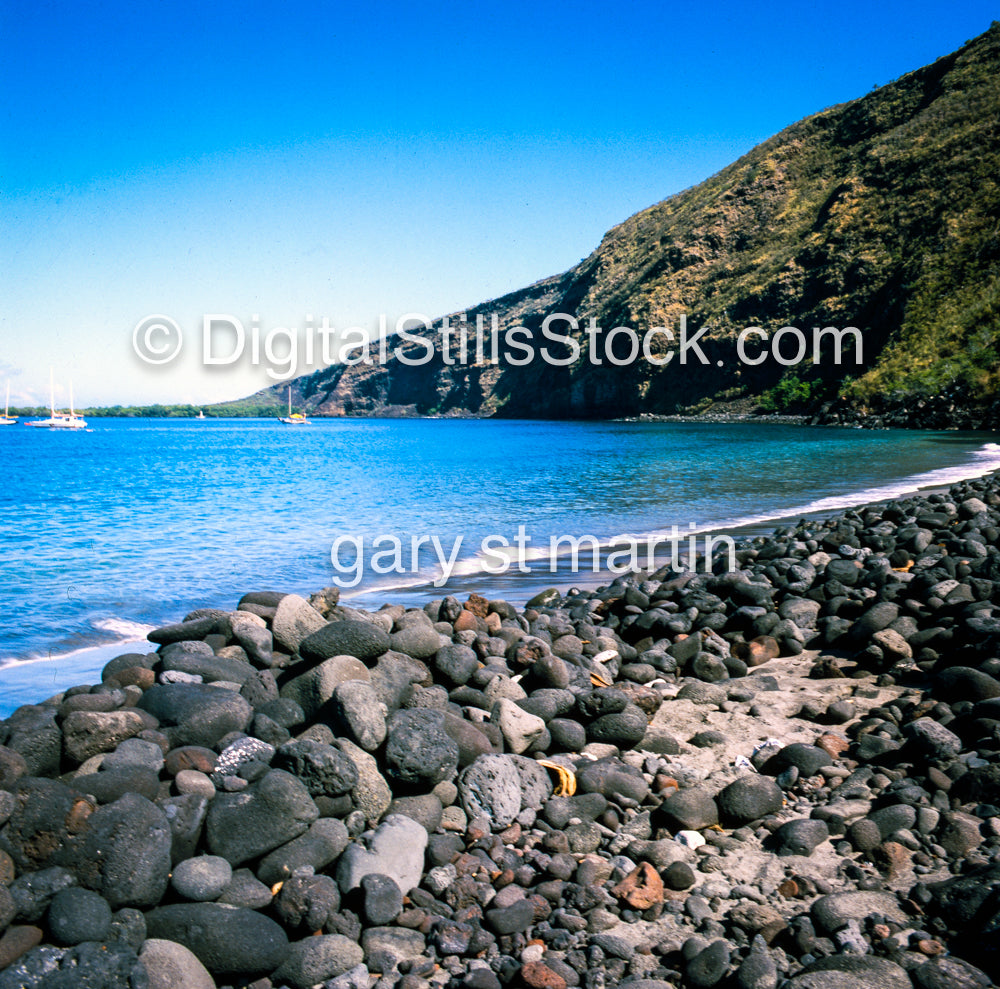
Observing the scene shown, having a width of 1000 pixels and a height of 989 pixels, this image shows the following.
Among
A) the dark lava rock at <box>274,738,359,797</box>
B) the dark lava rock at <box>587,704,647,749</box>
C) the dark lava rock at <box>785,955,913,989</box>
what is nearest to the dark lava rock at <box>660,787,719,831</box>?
the dark lava rock at <box>587,704,647,749</box>

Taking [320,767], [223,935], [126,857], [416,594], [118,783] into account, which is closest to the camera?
[223,935]

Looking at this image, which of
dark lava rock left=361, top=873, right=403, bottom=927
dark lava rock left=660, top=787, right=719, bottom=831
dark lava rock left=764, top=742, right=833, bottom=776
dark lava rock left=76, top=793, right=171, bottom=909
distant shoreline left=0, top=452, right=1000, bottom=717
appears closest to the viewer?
dark lava rock left=76, top=793, right=171, bottom=909

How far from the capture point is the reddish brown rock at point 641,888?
3.10m

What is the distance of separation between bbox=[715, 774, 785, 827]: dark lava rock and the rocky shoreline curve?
1 centimetres

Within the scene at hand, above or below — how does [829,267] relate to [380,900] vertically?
above

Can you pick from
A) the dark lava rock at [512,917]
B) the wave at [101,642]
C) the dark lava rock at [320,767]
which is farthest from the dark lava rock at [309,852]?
the wave at [101,642]

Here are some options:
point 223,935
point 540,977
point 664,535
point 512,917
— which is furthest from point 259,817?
point 664,535

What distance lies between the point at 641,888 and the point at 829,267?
3415 inches

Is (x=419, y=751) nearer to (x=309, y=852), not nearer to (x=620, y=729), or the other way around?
(x=309, y=852)

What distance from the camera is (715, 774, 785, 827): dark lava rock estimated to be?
3707mm

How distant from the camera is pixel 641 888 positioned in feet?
10.3

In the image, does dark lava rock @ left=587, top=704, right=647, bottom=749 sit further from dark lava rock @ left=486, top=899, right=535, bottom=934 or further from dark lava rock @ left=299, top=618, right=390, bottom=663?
dark lava rock @ left=486, top=899, right=535, bottom=934

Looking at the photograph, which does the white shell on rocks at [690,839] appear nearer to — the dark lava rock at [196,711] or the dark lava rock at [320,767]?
the dark lava rock at [320,767]

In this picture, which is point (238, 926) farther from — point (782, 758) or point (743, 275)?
point (743, 275)
